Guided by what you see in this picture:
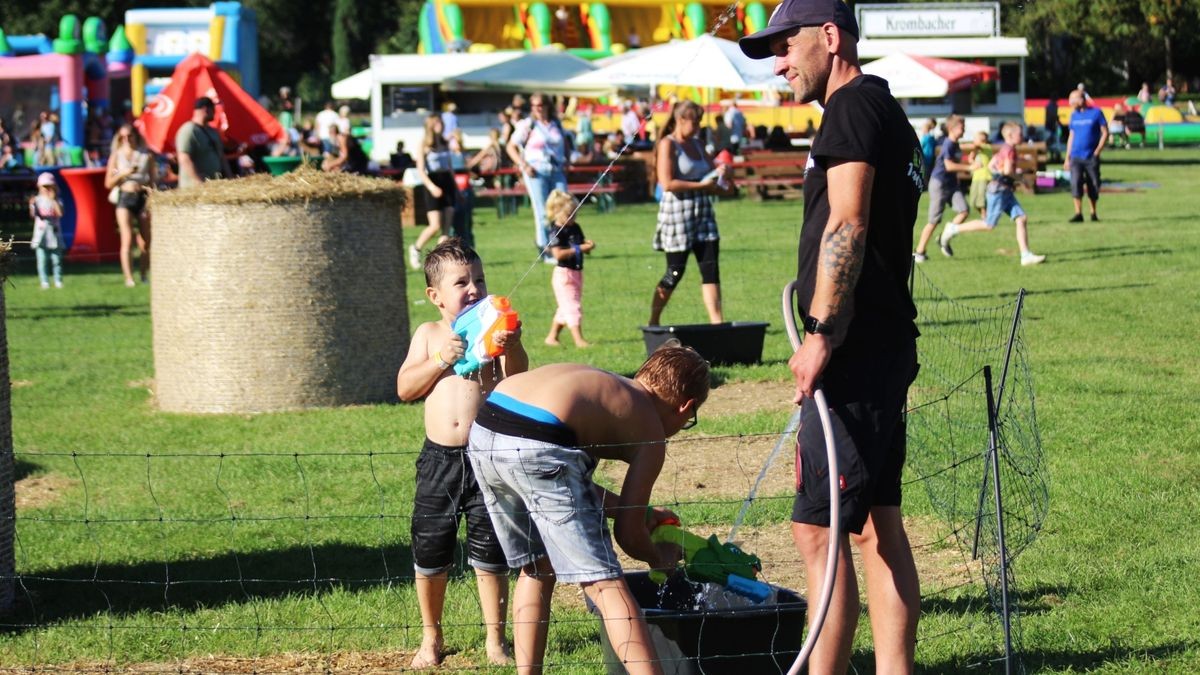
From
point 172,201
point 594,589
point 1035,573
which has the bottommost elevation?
point 1035,573

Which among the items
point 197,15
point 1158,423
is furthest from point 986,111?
point 1158,423

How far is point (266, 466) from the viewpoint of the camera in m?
8.05

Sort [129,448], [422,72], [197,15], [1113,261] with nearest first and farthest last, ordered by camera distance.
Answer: [129,448], [1113,261], [422,72], [197,15]

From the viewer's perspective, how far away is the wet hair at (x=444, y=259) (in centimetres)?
514

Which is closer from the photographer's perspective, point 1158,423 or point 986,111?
point 1158,423

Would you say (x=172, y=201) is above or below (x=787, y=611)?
above

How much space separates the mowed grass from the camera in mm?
5328

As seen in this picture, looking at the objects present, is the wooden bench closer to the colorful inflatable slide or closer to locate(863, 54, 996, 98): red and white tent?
locate(863, 54, 996, 98): red and white tent

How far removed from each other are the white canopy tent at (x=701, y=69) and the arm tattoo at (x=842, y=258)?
18.5m

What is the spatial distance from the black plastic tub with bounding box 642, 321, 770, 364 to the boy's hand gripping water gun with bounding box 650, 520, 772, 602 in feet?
16.7

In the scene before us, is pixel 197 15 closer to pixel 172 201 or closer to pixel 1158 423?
pixel 172 201

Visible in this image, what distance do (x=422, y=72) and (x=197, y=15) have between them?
13.1 metres

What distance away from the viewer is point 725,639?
4.39 metres

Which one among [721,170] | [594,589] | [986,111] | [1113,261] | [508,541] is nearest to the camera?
[594,589]
